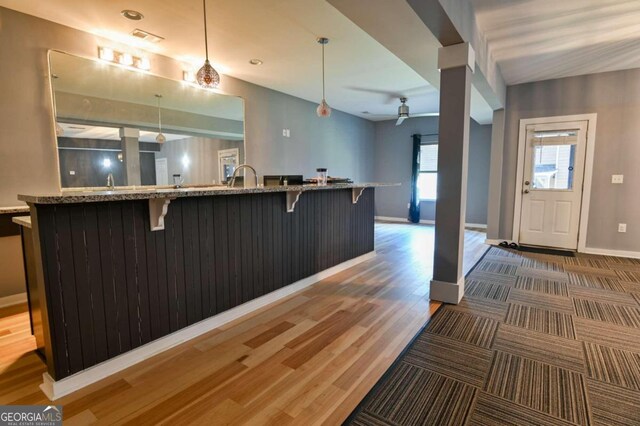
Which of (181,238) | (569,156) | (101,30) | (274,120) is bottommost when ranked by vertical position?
(181,238)

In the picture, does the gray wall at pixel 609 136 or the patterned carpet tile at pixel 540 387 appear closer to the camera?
the patterned carpet tile at pixel 540 387

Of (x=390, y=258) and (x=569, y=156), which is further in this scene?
(x=569, y=156)

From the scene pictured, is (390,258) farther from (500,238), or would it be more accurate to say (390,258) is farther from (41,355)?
(41,355)

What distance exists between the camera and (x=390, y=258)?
4.52m

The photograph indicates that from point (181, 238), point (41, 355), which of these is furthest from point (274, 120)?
point (41, 355)

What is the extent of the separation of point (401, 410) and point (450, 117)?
2347mm

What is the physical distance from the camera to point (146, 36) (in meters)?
3.29

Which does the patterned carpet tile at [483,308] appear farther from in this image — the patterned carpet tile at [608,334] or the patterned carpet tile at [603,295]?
the patterned carpet tile at [603,295]

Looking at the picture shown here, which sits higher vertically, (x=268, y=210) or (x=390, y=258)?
(x=268, y=210)

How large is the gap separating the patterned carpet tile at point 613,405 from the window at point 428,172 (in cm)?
641

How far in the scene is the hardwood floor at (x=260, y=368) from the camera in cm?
157

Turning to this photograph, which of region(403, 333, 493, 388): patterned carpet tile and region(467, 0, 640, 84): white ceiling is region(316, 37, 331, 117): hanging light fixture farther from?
region(403, 333, 493, 388): patterned carpet tile

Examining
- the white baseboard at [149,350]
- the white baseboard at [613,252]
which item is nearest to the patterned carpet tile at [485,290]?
the white baseboard at [149,350]

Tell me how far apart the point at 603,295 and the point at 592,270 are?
104 cm
